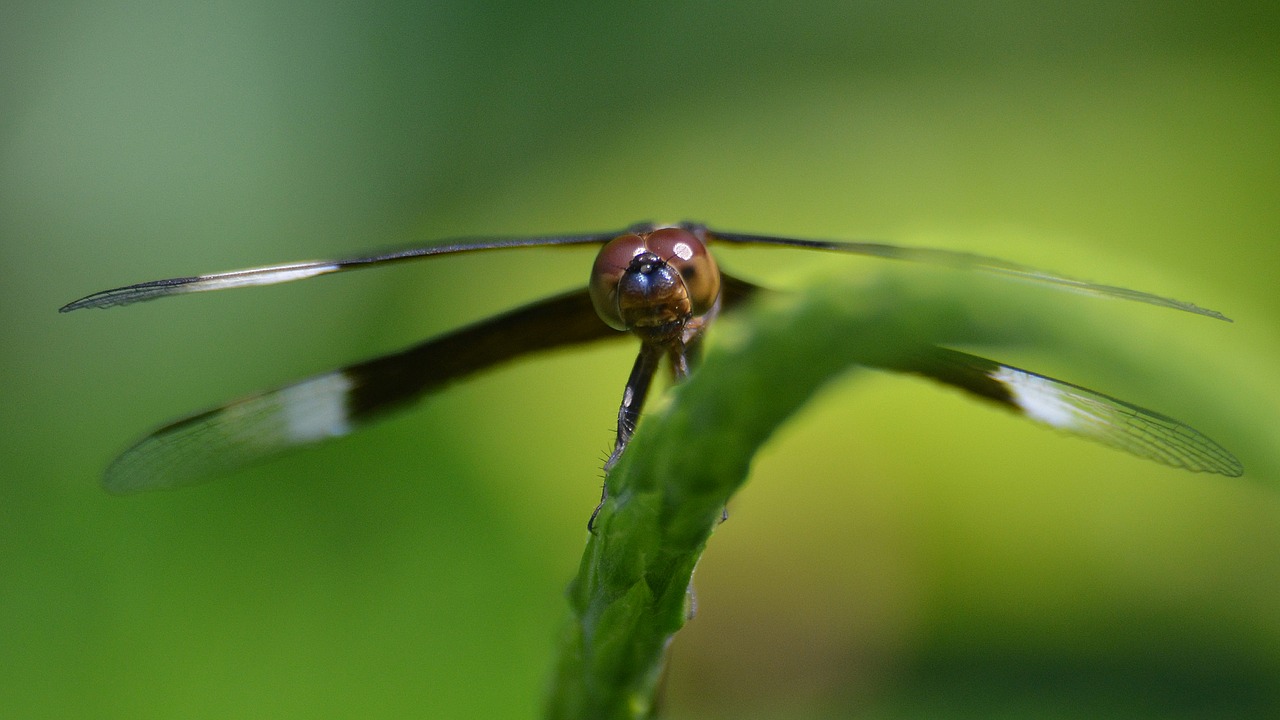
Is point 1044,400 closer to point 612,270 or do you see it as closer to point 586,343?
point 612,270

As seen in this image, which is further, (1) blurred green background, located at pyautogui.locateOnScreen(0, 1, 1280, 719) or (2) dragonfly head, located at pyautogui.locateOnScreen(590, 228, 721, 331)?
(1) blurred green background, located at pyautogui.locateOnScreen(0, 1, 1280, 719)

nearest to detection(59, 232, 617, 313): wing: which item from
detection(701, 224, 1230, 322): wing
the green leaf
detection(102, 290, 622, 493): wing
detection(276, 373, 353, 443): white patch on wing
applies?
detection(102, 290, 622, 493): wing

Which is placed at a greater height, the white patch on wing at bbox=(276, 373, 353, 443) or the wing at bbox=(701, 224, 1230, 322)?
the white patch on wing at bbox=(276, 373, 353, 443)

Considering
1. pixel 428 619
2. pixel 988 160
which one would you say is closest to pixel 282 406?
pixel 428 619

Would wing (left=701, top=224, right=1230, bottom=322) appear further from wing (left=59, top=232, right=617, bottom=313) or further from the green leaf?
wing (left=59, top=232, right=617, bottom=313)

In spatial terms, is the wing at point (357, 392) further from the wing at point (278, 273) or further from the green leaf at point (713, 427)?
the green leaf at point (713, 427)

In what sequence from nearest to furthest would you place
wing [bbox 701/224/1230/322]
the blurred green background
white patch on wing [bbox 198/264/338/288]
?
wing [bbox 701/224/1230/322] < white patch on wing [bbox 198/264/338/288] < the blurred green background

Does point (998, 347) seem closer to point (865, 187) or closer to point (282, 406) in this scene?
point (282, 406)

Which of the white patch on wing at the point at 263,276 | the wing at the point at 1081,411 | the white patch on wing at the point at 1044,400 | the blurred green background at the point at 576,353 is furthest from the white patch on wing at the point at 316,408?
the white patch on wing at the point at 1044,400
